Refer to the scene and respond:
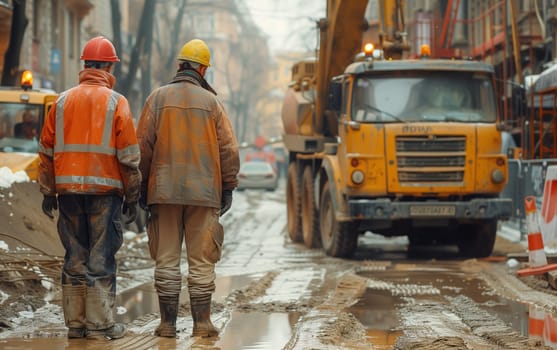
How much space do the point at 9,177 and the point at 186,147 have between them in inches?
231

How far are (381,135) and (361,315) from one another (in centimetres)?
673

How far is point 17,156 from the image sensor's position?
15.8 meters

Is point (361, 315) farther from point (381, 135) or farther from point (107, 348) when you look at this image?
point (381, 135)

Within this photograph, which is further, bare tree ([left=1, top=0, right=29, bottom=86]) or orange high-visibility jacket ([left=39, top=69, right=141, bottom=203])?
bare tree ([left=1, top=0, right=29, bottom=86])

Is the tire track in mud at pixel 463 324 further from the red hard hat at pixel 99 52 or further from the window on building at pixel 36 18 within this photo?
the window on building at pixel 36 18

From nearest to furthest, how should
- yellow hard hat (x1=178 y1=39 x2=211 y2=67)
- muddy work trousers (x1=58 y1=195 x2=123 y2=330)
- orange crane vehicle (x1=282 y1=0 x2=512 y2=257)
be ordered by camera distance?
muddy work trousers (x1=58 y1=195 x2=123 y2=330) < yellow hard hat (x1=178 y1=39 x2=211 y2=67) < orange crane vehicle (x1=282 y1=0 x2=512 y2=257)

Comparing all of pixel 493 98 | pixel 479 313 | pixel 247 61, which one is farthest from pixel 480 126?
pixel 247 61

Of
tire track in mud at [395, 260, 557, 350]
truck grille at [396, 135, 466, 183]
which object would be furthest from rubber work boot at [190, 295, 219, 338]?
truck grille at [396, 135, 466, 183]

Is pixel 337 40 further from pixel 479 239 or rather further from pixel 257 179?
pixel 257 179

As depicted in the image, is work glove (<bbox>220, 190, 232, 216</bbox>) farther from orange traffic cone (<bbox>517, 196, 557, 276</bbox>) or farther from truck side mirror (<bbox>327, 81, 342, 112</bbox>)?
truck side mirror (<bbox>327, 81, 342, 112</bbox>)

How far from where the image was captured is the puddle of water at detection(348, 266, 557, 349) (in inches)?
365

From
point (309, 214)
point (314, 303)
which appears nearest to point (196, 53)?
point (314, 303)

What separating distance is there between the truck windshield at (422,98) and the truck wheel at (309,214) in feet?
11.2

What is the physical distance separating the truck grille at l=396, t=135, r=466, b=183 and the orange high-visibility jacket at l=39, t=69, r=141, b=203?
8893 millimetres
